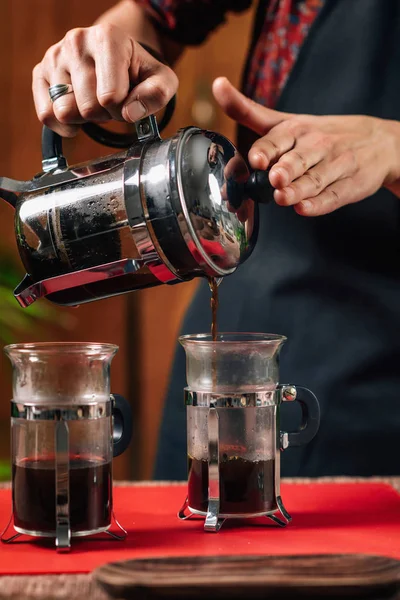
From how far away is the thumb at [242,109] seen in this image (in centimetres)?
113

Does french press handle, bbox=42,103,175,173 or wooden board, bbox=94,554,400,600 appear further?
french press handle, bbox=42,103,175,173

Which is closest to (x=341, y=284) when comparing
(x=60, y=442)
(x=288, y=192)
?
(x=288, y=192)

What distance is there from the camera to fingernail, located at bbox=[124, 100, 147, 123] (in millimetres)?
991

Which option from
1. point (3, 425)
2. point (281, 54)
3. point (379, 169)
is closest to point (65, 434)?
point (379, 169)

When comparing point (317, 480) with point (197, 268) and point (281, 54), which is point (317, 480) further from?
point (281, 54)

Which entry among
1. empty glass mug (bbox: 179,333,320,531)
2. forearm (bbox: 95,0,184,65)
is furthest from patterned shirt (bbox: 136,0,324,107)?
empty glass mug (bbox: 179,333,320,531)

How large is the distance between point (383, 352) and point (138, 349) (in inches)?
61.0

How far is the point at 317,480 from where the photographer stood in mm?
1249

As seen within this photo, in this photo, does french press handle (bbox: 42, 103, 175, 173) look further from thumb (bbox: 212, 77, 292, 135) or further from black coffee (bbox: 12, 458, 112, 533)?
black coffee (bbox: 12, 458, 112, 533)

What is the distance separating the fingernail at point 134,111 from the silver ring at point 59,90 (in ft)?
0.32

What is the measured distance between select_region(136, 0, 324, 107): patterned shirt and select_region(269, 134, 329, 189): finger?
1.36 ft

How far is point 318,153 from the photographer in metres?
1.10

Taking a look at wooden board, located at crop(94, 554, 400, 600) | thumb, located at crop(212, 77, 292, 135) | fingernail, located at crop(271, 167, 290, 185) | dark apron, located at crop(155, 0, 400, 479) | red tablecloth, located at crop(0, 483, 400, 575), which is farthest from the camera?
dark apron, located at crop(155, 0, 400, 479)

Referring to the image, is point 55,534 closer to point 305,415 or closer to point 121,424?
point 121,424
